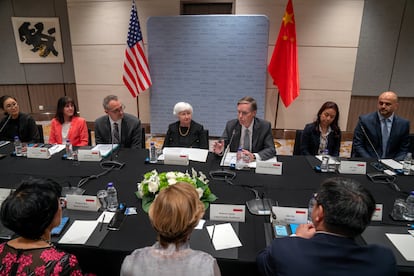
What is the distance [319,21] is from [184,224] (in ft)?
15.2

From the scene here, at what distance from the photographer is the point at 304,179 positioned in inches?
86.6

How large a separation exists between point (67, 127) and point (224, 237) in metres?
2.62

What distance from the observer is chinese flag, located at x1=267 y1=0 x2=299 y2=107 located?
14.6 ft

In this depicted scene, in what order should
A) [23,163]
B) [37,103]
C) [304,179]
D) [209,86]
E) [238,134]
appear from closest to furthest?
[304,179]
[23,163]
[238,134]
[209,86]
[37,103]

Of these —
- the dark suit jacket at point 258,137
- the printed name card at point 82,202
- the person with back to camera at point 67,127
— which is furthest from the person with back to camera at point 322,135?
the person with back to camera at point 67,127

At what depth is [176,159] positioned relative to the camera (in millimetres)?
2469

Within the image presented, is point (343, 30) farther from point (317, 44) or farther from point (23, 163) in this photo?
point (23, 163)

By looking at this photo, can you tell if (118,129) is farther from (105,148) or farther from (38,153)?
(38,153)

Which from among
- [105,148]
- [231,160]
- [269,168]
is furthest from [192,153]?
[105,148]

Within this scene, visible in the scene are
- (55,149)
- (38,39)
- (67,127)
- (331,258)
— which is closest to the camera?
(331,258)

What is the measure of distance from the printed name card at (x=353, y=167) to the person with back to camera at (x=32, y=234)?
205cm

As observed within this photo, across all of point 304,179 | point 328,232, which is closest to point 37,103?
point 304,179

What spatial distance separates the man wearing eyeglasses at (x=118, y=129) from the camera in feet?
10.3

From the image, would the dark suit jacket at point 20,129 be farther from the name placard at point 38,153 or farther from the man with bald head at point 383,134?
the man with bald head at point 383,134
